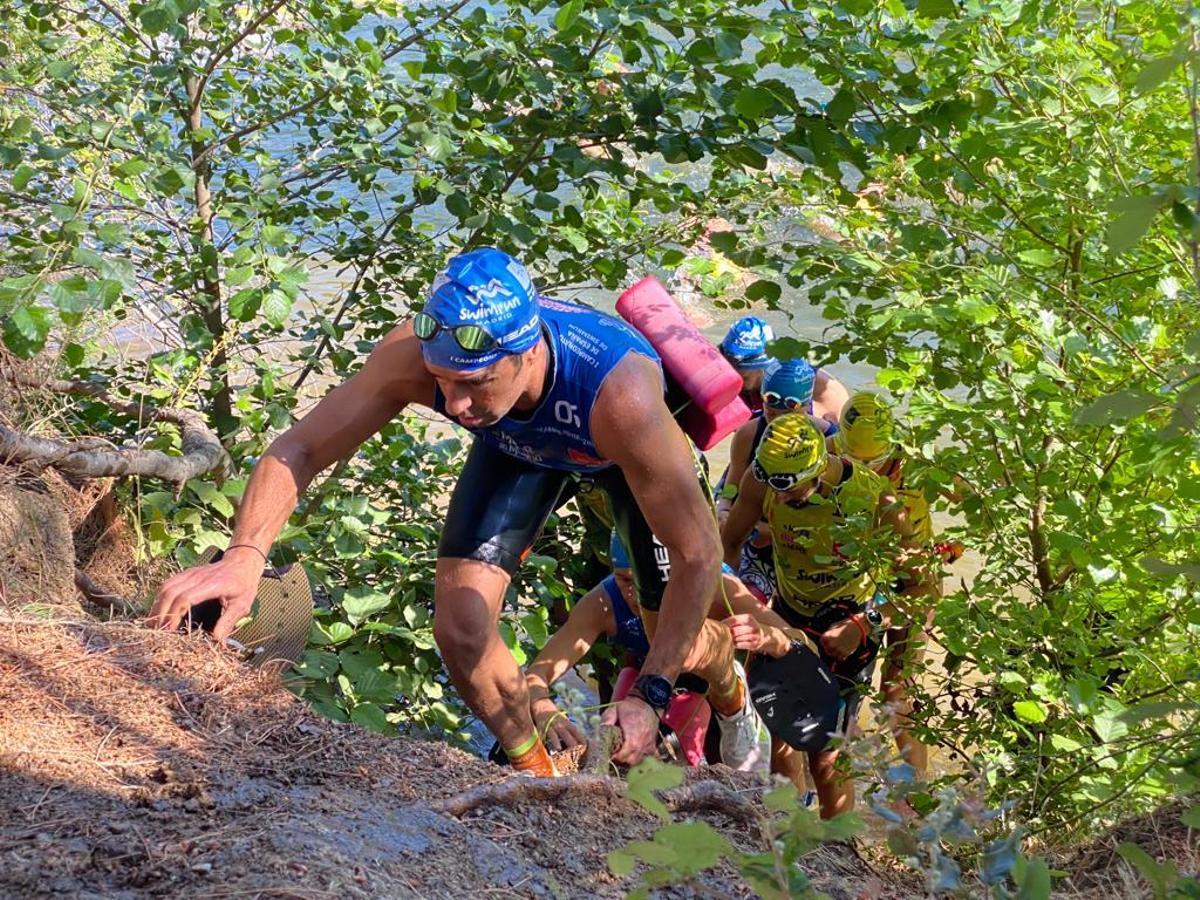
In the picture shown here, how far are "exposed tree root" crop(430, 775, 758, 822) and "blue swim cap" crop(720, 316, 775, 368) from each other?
2918 millimetres

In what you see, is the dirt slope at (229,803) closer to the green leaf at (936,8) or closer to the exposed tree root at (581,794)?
the exposed tree root at (581,794)

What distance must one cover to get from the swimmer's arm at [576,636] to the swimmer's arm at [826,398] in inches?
68.5

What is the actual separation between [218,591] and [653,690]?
45.5 inches

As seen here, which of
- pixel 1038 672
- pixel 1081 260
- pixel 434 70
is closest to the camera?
pixel 1038 672

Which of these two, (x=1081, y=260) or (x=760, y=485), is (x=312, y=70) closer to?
(x=760, y=485)

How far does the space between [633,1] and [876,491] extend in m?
1.85

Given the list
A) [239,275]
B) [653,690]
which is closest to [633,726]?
[653,690]

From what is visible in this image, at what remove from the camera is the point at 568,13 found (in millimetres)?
3912

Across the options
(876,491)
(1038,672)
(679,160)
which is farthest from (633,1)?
(1038,672)

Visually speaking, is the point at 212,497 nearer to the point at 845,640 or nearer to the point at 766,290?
the point at 766,290

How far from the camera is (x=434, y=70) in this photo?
16.5ft

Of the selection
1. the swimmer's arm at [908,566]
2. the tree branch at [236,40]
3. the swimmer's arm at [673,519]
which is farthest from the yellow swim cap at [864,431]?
the tree branch at [236,40]

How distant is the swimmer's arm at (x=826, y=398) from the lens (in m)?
6.31

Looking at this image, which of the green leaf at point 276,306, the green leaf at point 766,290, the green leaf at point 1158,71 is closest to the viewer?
the green leaf at point 1158,71
